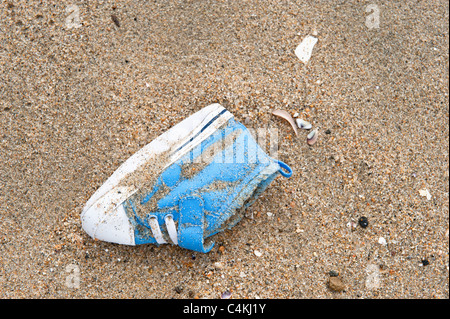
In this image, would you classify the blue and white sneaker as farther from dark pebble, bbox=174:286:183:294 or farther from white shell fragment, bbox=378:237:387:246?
white shell fragment, bbox=378:237:387:246

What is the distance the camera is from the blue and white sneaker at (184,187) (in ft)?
5.24

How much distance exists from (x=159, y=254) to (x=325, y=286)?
0.76 m

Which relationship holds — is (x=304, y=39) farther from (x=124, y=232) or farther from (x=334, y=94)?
(x=124, y=232)

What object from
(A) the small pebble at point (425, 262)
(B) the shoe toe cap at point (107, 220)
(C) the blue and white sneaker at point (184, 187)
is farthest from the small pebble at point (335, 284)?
(B) the shoe toe cap at point (107, 220)

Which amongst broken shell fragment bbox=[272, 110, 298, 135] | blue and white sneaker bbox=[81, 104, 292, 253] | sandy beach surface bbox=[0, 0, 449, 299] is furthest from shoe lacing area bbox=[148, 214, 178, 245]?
broken shell fragment bbox=[272, 110, 298, 135]

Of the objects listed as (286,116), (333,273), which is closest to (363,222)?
(333,273)

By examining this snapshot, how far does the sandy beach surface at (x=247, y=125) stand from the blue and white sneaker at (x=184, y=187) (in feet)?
0.33

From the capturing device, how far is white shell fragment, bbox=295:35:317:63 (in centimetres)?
182

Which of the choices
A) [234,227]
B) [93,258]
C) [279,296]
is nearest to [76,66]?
[93,258]

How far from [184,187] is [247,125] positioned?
415mm

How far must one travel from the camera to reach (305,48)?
5.98ft

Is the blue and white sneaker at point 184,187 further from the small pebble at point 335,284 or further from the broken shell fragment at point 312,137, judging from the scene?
the small pebble at point 335,284

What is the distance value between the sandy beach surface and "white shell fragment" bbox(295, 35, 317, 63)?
0.03 m

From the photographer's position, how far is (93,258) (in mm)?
1674
